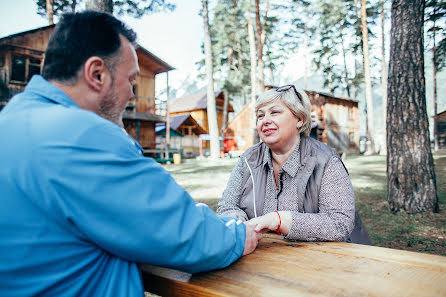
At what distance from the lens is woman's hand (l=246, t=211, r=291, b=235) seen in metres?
1.77

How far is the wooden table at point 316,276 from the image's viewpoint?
1.08 meters

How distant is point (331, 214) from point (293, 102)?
0.97m

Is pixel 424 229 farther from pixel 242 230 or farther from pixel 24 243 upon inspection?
pixel 24 243

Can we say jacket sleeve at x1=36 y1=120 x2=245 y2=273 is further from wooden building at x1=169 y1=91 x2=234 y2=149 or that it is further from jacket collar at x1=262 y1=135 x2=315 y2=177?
wooden building at x1=169 y1=91 x2=234 y2=149

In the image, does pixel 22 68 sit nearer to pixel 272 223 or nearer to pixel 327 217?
pixel 272 223

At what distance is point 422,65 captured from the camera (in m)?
5.11

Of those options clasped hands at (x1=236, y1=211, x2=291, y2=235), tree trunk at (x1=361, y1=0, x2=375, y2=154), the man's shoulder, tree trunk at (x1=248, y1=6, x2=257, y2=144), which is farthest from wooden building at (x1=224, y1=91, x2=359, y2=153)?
clasped hands at (x1=236, y1=211, x2=291, y2=235)

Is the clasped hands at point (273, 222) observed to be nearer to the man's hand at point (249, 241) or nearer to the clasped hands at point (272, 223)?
the clasped hands at point (272, 223)

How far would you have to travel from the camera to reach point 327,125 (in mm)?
27531

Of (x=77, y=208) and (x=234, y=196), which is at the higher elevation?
(x=77, y=208)

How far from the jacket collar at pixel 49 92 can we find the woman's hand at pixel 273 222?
1192mm

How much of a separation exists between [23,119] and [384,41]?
30.3 meters

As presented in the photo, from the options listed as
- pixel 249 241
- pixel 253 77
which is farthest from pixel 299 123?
pixel 253 77

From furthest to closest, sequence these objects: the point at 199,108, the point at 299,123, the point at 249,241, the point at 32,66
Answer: the point at 199,108 → the point at 32,66 → the point at 299,123 → the point at 249,241
